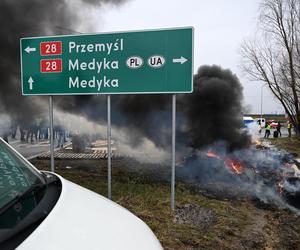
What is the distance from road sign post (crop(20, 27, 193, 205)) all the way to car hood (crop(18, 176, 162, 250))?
104 inches

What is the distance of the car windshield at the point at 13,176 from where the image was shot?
1.52 metres

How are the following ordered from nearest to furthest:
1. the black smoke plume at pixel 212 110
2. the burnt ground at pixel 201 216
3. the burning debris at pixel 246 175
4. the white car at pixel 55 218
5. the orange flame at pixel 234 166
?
the white car at pixel 55 218
the burnt ground at pixel 201 216
the burning debris at pixel 246 175
the orange flame at pixel 234 166
the black smoke plume at pixel 212 110

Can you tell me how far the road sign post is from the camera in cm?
410

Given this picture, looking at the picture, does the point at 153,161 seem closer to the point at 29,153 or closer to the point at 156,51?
the point at 29,153

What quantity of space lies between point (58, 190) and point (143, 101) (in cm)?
987

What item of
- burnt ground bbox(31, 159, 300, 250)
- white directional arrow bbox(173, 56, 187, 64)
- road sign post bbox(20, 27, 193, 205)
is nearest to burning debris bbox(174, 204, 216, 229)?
burnt ground bbox(31, 159, 300, 250)

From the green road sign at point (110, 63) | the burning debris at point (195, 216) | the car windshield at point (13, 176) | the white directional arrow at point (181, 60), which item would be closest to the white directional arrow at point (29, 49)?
the green road sign at point (110, 63)

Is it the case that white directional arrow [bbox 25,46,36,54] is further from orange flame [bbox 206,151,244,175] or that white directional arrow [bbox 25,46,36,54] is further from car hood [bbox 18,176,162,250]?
orange flame [bbox 206,151,244,175]

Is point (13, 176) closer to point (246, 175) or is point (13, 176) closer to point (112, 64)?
point (112, 64)

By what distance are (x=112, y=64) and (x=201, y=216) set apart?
269 centimetres

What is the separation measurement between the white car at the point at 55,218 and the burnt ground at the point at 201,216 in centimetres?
203

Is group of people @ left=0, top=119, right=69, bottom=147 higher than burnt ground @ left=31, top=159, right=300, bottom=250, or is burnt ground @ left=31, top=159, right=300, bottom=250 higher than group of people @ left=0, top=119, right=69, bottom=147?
group of people @ left=0, top=119, right=69, bottom=147

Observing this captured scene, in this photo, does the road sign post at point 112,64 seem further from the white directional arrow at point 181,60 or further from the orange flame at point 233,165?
the orange flame at point 233,165

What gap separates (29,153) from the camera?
10711mm
